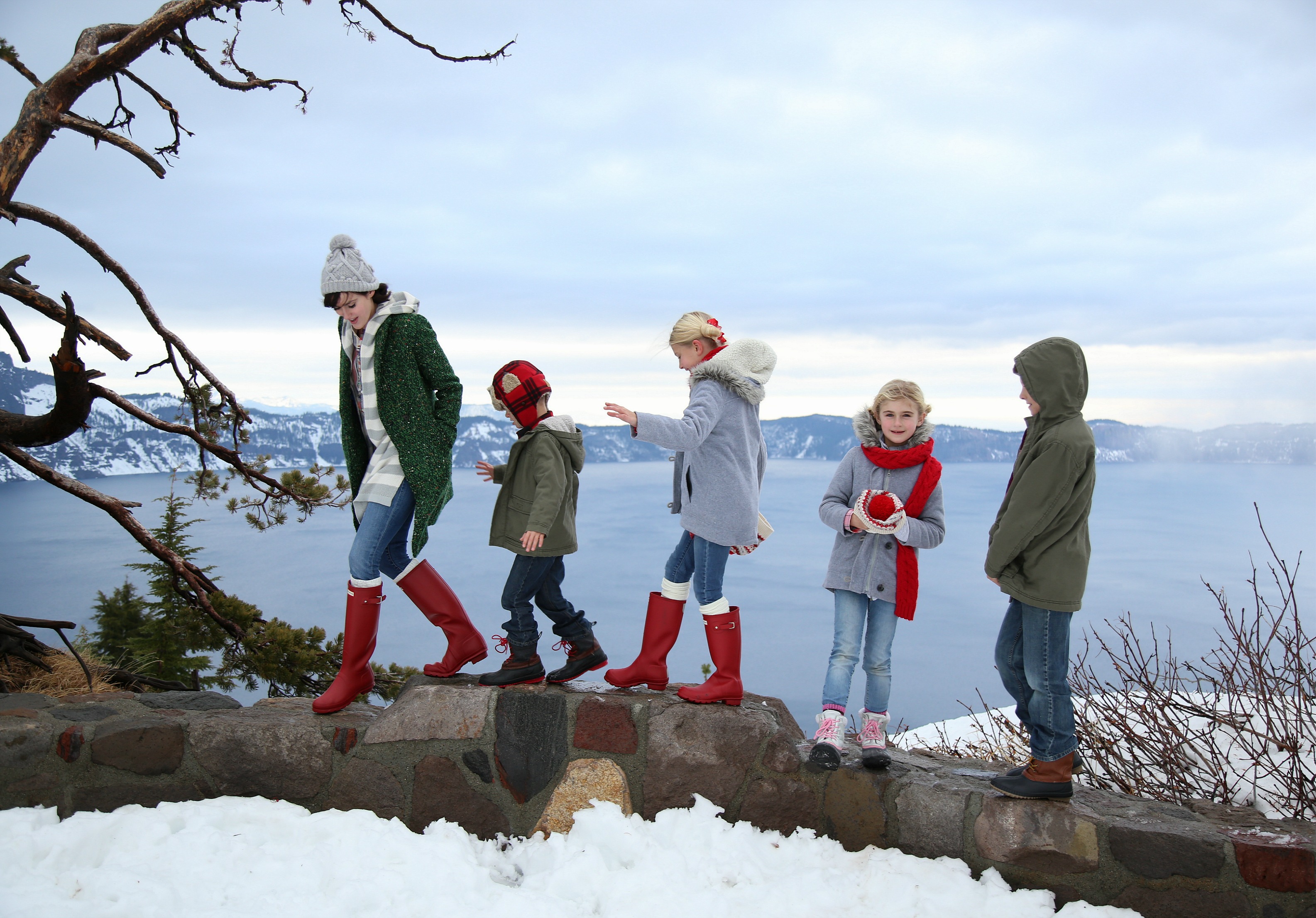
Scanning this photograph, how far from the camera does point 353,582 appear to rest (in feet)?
10.5

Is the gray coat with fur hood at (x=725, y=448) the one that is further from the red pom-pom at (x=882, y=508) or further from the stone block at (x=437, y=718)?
the stone block at (x=437, y=718)

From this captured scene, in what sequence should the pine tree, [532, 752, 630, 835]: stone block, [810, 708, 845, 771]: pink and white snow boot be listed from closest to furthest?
[810, 708, 845, 771]: pink and white snow boot
[532, 752, 630, 835]: stone block
the pine tree

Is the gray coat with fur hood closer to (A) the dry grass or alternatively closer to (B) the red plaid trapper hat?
(B) the red plaid trapper hat

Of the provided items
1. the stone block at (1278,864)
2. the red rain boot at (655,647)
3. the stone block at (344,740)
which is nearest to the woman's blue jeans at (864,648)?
the red rain boot at (655,647)

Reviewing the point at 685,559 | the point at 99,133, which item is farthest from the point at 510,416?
the point at 99,133

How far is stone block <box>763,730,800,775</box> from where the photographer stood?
2988 millimetres

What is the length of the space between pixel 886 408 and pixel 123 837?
3157 mm

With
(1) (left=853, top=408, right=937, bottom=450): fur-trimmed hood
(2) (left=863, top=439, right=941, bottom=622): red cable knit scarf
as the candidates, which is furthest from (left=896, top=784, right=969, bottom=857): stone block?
(1) (left=853, top=408, right=937, bottom=450): fur-trimmed hood

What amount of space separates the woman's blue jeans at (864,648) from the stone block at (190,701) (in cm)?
271

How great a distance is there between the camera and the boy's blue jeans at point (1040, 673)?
2.62 m

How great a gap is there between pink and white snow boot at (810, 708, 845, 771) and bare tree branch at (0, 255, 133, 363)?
4610mm

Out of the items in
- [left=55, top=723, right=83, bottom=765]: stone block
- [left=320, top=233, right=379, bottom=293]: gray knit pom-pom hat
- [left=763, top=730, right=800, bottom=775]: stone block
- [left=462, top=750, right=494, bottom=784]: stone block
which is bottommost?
[left=55, top=723, right=83, bottom=765]: stone block

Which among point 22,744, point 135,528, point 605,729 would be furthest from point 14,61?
point 605,729

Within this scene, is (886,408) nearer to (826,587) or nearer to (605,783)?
(826,587)
